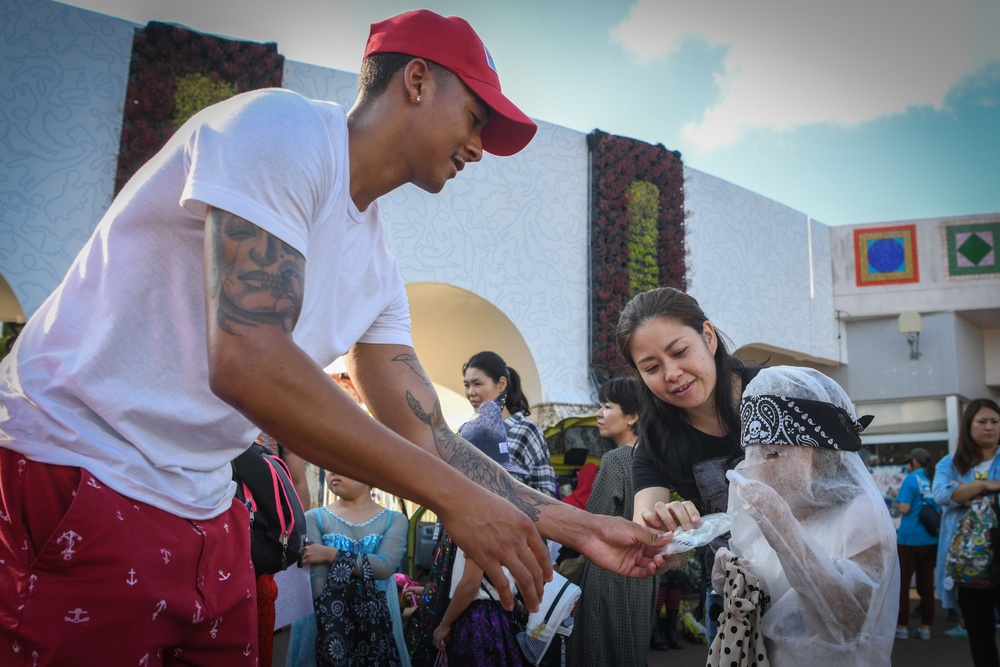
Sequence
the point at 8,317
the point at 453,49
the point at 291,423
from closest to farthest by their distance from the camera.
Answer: the point at 291,423, the point at 453,49, the point at 8,317

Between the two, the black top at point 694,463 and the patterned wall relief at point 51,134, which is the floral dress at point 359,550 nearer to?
the black top at point 694,463

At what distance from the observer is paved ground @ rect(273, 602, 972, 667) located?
5938mm

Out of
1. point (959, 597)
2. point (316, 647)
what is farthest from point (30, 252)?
point (959, 597)

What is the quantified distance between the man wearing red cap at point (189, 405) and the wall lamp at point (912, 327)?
12.8 meters

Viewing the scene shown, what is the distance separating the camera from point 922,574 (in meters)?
7.55

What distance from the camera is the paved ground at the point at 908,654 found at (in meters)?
5.94

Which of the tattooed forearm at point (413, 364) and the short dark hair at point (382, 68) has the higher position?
the short dark hair at point (382, 68)

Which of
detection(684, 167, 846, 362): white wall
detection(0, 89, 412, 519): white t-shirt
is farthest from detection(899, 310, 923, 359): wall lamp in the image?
detection(0, 89, 412, 519): white t-shirt

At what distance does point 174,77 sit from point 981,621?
7.87 m

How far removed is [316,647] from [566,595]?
1386mm

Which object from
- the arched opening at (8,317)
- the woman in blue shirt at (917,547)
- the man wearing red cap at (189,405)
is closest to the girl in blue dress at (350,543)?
the man wearing red cap at (189,405)

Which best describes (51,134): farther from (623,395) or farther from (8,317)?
(623,395)

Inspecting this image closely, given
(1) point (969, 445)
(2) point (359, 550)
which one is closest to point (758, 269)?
(1) point (969, 445)

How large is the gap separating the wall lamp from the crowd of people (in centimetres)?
1123
